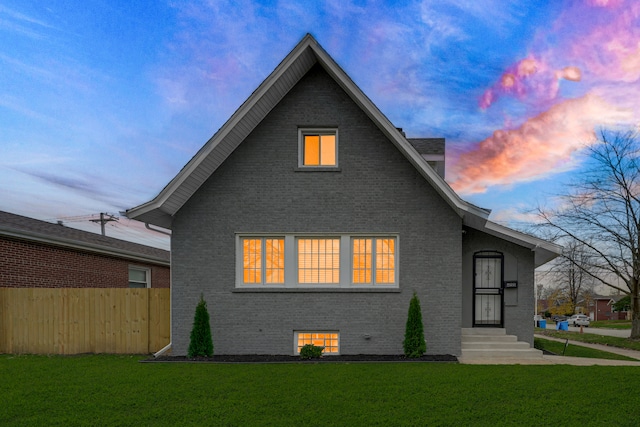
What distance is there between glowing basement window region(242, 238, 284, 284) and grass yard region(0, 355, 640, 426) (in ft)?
7.57

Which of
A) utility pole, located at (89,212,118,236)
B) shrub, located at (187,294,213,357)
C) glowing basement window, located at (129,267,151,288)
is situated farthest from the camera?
utility pole, located at (89,212,118,236)

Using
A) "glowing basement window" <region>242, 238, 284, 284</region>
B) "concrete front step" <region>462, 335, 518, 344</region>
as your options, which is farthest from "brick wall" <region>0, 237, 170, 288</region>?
"concrete front step" <region>462, 335, 518, 344</region>

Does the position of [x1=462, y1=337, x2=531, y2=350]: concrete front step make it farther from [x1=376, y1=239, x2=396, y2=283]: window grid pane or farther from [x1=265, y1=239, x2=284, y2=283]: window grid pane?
[x1=265, y1=239, x2=284, y2=283]: window grid pane

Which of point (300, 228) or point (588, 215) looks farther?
point (588, 215)

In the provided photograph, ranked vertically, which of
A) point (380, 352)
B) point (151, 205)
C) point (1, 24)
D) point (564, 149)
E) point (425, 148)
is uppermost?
point (1, 24)

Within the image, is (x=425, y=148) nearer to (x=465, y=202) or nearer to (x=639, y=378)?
(x=465, y=202)

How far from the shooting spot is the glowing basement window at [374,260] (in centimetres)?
992

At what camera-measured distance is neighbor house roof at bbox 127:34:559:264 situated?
9.20 meters

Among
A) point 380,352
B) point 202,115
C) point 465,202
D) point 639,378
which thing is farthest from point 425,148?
point 202,115

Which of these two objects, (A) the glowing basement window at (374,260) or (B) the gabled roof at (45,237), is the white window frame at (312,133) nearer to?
(A) the glowing basement window at (374,260)

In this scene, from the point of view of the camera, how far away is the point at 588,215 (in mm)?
18359

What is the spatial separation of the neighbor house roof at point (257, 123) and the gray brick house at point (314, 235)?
0.07m

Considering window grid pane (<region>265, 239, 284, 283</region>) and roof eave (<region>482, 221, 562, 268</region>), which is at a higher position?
roof eave (<region>482, 221, 562, 268</region>)

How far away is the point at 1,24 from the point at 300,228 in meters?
12.1
